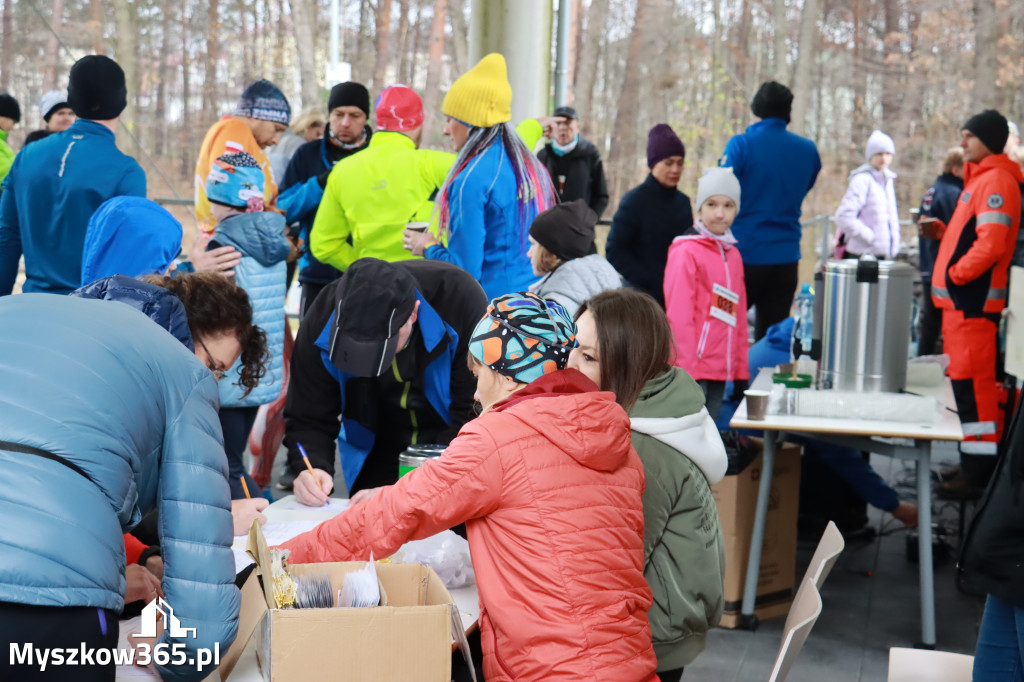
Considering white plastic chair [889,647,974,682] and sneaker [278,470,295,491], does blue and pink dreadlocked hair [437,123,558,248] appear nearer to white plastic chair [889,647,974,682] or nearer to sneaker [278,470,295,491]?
sneaker [278,470,295,491]

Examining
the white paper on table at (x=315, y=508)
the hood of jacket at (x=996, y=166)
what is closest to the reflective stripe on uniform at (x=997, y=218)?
the hood of jacket at (x=996, y=166)

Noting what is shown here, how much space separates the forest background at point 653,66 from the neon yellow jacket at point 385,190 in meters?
8.23

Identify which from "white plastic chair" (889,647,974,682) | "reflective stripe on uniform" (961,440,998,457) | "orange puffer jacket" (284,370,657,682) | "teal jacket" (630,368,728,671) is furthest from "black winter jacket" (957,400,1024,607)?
"reflective stripe on uniform" (961,440,998,457)

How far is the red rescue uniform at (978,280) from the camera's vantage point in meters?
4.88

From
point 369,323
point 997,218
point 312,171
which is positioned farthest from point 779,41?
point 369,323

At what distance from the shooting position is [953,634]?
3633 mm

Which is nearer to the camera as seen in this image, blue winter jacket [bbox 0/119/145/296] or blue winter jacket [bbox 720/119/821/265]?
blue winter jacket [bbox 0/119/145/296]

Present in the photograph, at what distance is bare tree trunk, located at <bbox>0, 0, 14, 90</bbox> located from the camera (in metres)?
11.4

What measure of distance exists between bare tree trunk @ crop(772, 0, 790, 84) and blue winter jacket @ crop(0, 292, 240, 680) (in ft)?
38.1

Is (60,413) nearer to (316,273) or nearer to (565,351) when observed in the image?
(565,351)

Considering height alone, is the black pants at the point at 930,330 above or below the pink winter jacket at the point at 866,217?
below

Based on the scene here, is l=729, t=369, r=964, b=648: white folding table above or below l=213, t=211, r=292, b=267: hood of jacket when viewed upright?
below

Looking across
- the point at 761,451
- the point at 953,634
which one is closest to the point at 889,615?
the point at 953,634

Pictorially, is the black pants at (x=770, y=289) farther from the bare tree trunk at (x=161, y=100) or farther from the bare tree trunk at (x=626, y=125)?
the bare tree trunk at (x=161, y=100)
